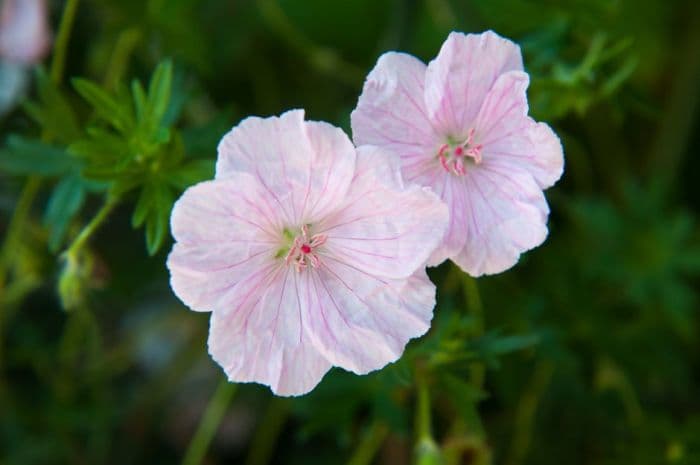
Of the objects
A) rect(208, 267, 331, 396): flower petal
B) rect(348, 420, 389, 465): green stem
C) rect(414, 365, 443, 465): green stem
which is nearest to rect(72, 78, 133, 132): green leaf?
rect(208, 267, 331, 396): flower petal

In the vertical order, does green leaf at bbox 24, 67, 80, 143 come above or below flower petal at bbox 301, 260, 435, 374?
below

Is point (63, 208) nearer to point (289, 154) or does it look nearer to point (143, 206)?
point (143, 206)

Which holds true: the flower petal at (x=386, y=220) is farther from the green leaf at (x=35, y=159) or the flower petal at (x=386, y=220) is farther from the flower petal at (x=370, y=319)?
the green leaf at (x=35, y=159)

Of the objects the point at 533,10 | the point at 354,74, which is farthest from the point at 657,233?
the point at 354,74

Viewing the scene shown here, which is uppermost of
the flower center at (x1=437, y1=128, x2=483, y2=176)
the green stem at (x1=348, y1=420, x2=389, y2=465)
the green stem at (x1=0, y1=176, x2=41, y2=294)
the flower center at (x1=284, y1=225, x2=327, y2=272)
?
the flower center at (x1=437, y1=128, x2=483, y2=176)

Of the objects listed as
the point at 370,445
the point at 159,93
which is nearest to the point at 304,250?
the point at 159,93

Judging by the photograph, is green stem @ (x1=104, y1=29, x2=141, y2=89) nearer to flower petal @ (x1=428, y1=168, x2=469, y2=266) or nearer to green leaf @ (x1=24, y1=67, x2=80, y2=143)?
green leaf @ (x1=24, y1=67, x2=80, y2=143)

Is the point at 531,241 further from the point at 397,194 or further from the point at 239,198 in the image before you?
the point at 239,198
